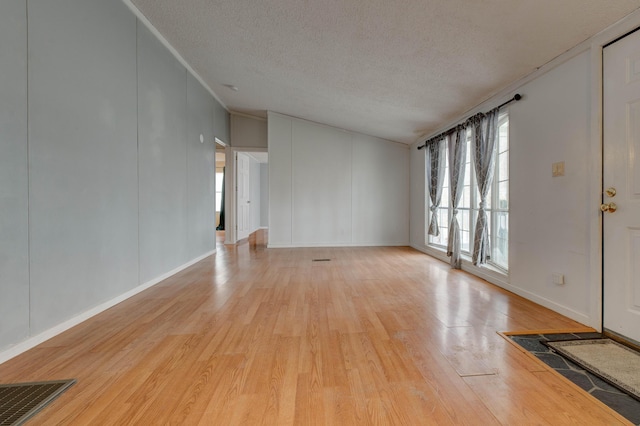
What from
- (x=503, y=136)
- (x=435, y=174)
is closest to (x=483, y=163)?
(x=503, y=136)

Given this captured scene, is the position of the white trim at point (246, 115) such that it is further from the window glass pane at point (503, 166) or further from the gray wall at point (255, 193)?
the window glass pane at point (503, 166)

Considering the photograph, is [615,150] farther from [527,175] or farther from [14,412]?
[14,412]

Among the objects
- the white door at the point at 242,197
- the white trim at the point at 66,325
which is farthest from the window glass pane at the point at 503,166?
the white door at the point at 242,197

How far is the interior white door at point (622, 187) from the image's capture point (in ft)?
6.00

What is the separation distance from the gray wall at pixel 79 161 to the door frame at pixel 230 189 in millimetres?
2616

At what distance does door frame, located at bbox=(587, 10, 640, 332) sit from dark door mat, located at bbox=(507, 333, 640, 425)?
24 cm

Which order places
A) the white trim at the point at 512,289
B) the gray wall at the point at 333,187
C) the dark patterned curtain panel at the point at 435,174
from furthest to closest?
the gray wall at the point at 333,187, the dark patterned curtain panel at the point at 435,174, the white trim at the point at 512,289

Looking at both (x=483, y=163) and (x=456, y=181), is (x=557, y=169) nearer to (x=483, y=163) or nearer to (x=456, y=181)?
(x=483, y=163)

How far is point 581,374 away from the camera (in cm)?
150

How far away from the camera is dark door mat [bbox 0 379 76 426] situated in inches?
46.1

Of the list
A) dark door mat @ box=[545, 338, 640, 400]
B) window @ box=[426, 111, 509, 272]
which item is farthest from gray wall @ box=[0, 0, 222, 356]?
window @ box=[426, 111, 509, 272]

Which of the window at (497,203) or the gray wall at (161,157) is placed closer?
the gray wall at (161,157)

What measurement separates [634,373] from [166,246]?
4253mm

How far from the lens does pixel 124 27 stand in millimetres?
2707
